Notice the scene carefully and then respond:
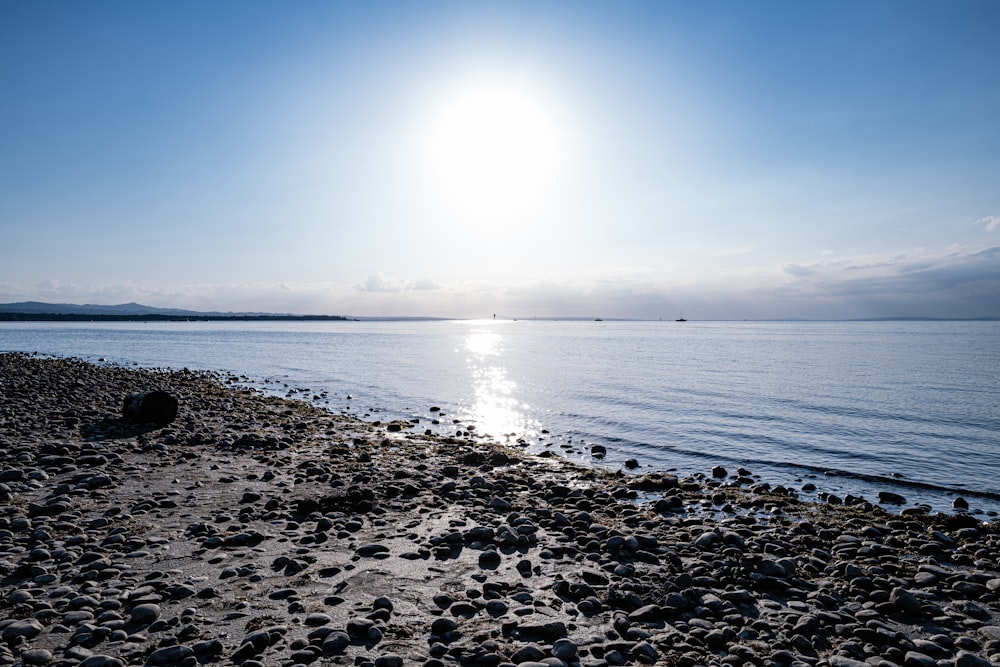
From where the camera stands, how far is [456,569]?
810cm

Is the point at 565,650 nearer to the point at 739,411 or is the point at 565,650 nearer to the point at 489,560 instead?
A: the point at 489,560

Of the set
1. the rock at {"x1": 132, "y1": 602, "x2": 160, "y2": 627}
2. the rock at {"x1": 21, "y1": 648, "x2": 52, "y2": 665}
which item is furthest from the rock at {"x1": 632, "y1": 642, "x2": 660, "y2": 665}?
the rock at {"x1": 21, "y1": 648, "x2": 52, "y2": 665}

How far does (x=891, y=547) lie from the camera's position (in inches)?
385

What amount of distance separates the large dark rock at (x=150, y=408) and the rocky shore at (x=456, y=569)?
395 centimetres

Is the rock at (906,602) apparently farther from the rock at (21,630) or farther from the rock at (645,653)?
the rock at (21,630)

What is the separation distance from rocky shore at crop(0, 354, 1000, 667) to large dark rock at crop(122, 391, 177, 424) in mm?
3949

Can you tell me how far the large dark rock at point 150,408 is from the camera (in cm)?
1864

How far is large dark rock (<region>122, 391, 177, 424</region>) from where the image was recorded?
18641mm

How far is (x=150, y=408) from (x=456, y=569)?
51.9 feet

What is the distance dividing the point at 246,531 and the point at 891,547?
38.3 feet

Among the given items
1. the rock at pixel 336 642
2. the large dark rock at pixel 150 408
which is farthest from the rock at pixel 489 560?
the large dark rock at pixel 150 408

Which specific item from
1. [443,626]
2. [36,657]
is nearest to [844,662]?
[443,626]

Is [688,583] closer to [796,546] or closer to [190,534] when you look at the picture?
[796,546]

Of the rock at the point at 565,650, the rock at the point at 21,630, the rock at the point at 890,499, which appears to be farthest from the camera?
the rock at the point at 890,499
